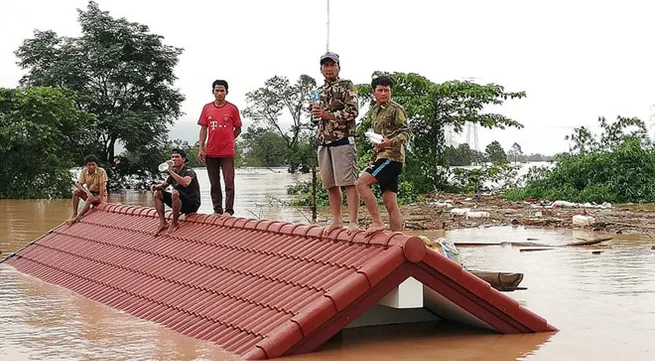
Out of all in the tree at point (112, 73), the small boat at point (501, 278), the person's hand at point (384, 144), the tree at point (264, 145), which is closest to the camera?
the person's hand at point (384, 144)

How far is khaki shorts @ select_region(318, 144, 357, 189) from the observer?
27.3ft

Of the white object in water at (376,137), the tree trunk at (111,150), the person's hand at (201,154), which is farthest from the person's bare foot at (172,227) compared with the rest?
the tree trunk at (111,150)

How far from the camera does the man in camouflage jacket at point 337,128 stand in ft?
27.3

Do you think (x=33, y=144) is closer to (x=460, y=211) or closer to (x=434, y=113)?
(x=434, y=113)

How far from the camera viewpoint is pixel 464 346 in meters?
7.09

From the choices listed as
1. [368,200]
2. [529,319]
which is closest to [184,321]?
[368,200]

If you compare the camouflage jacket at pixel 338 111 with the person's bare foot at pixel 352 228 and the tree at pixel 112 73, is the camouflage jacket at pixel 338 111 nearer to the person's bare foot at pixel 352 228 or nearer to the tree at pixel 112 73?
the person's bare foot at pixel 352 228

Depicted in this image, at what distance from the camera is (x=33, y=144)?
109 ft

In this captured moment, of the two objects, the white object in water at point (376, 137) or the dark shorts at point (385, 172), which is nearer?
the white object in water at point (376, 137)

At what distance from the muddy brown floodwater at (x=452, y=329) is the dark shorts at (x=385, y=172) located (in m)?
1.32

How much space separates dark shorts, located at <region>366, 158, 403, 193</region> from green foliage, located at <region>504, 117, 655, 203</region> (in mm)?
19057

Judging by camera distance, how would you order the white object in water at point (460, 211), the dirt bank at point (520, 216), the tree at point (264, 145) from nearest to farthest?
the dirt bank at point (520, 216) → the white object in water at point (460, 211) → the tree at point (264, 145)

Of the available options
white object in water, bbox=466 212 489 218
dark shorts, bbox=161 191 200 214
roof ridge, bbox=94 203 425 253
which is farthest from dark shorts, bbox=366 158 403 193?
white object in water, bbox=466 212 489 218

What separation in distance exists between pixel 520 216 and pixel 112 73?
26.2 metres
